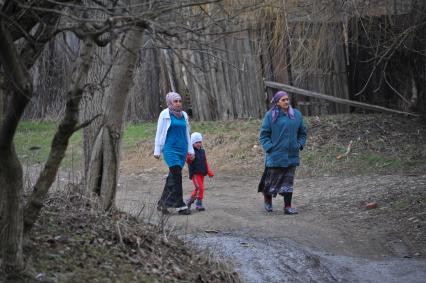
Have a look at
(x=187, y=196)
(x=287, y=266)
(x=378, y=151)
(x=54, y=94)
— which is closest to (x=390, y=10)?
(x=378, y=151)

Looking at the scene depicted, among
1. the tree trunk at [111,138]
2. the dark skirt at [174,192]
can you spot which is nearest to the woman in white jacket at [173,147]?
the dark skirt at [174,192]

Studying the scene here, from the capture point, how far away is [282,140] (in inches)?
424

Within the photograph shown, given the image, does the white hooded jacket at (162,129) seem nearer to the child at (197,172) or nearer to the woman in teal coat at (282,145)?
the child at (197,172)

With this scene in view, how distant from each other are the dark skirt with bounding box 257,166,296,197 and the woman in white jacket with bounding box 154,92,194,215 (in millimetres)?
1229

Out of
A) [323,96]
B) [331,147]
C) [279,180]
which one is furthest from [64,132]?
[323,96]

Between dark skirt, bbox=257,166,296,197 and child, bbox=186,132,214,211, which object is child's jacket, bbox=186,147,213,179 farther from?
dark skirt, bbox=257,166,296,197

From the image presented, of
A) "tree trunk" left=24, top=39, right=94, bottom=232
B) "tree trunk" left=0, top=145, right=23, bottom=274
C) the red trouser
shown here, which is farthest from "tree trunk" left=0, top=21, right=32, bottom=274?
the red trouser

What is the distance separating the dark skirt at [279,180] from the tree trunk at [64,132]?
567 cm

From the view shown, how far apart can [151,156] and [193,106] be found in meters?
3.19

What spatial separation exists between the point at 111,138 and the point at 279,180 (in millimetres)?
3843

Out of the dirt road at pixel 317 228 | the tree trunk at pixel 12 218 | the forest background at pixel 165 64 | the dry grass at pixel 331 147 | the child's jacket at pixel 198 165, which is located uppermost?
the forest background at pixel 165 64

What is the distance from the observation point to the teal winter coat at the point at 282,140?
10.8m

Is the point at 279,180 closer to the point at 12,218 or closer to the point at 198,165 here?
the point at 198,165

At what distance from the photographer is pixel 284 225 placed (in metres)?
10.1
